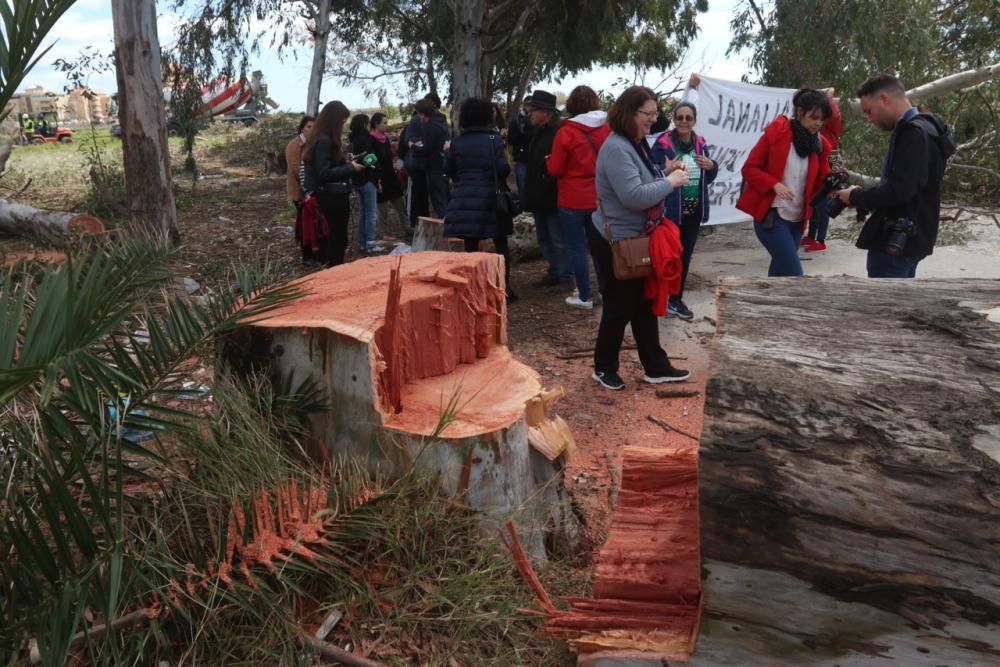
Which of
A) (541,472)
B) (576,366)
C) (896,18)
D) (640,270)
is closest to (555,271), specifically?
(576,366)

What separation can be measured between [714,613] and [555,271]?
550 cm

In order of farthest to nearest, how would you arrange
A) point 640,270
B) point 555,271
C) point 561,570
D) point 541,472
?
point 555,271 < point 640,270 < point 541,472 < point 561,570

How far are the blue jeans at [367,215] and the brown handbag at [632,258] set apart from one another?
185 inches

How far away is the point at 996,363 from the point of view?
192 cm

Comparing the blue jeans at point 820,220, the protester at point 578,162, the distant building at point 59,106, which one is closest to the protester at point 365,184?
the protester at point 578,162

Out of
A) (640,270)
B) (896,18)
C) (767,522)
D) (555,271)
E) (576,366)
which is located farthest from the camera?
(896,18)

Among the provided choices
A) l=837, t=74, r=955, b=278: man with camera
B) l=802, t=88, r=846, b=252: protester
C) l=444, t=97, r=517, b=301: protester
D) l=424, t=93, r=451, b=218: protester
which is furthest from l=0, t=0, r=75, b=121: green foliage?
l=424, t=93, r=451, b=218: protester

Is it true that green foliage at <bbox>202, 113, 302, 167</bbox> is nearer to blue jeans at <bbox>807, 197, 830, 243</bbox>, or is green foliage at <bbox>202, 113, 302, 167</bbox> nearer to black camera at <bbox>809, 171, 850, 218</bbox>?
blue jeans at <bbox>807, 197, 830, 243</bbox>

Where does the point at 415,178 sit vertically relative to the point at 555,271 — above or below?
above

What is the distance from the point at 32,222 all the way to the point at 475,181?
5764 mm

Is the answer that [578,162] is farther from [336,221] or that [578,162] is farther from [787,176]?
[336,221]

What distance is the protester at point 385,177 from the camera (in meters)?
8.71

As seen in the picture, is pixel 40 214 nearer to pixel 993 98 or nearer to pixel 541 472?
pixel 541 472

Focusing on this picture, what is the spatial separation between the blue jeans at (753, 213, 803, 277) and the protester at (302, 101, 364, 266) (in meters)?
3.57
